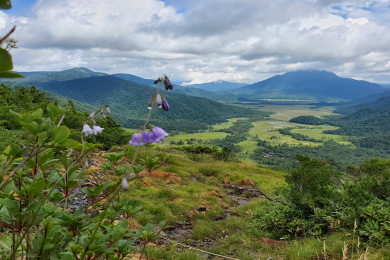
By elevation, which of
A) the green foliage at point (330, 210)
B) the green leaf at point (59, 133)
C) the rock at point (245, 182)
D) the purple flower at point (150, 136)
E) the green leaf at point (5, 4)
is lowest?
the rock at point (245, 182)

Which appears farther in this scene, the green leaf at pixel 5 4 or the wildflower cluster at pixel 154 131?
the wildflower cluster at pixel 154 131

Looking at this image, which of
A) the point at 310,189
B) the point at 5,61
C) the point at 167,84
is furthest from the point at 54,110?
the point at 310,189

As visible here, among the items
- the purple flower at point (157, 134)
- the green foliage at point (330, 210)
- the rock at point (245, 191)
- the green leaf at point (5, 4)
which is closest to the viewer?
the green leaf at point (5, 4)

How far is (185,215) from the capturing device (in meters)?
9.20

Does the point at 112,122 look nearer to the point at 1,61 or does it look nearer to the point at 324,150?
the point at 1,61

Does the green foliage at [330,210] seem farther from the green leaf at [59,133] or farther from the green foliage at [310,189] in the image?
the green leaf at [59,133]

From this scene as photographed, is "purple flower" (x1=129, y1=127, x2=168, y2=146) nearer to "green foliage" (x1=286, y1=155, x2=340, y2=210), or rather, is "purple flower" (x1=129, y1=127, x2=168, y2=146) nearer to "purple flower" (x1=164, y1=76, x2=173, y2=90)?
"purple flower" (x1=164, y1=76, x2=173, y2=90)

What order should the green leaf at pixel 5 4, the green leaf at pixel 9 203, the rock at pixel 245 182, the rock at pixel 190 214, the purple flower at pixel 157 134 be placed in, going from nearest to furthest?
1. the green leaf at pixel 5 4
2. the green leaf at pixel 9 203
3. the purple flower at pixel 157 134
4. the rock at pixel 190 214
5. the rock at pixel 245 182

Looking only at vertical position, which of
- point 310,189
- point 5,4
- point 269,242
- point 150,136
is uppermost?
point 5,4

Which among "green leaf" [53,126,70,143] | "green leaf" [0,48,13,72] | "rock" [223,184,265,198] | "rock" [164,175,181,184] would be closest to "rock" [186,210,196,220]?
"rock" [164,175,181,184]

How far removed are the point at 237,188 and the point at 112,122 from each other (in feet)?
91.4

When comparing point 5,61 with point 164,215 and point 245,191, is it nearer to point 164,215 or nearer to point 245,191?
point 164,215

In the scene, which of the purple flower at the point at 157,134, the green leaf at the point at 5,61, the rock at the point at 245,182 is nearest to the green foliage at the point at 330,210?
the purple flower at the point at 157,134

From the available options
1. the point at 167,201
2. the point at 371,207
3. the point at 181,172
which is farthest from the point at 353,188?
the point at 181,172
